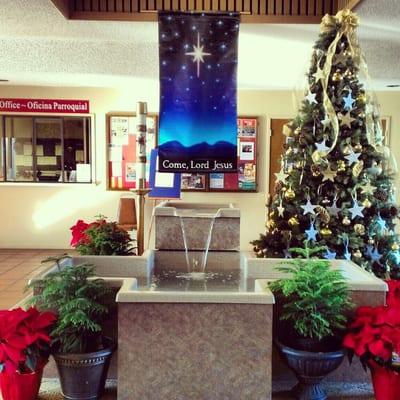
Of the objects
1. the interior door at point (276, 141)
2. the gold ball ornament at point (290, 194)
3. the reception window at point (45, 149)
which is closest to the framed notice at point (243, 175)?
the interior door at point (276, 141)

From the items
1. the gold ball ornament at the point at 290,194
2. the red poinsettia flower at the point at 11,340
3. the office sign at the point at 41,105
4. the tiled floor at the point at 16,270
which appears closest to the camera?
the red poinsettia flower at the point at 11,340

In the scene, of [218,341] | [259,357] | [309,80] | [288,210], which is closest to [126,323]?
[218,341]

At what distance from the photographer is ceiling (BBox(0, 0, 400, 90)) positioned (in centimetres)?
392

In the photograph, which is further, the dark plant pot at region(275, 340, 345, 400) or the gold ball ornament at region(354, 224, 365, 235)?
the gold ball ornament at region(354, 224, 365, 235)

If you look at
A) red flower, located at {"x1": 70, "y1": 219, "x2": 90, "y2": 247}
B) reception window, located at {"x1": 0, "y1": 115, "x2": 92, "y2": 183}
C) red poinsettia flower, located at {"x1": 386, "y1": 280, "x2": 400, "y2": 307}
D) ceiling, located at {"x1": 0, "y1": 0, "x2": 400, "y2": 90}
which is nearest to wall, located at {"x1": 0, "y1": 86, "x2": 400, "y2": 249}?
reception window, located at {"x1": 0, "y1": 115, "x2": 92, "y2": 183}

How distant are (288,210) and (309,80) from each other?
1052 millimetres

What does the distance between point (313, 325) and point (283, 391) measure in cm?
49

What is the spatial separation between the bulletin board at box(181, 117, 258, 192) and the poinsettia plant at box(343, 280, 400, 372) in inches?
192

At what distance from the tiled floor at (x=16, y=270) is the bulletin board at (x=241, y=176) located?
220cm

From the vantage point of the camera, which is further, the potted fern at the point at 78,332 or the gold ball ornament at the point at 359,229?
the gold ball ornament at the point at 359,229

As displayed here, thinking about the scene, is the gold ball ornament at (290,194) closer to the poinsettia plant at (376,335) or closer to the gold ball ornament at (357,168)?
the gold ball ornament at (357,168)

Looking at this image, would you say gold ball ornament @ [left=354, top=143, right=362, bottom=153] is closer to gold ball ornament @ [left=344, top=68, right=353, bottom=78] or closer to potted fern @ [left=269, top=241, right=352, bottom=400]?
gold ball ornament @ [left=344, top=68, right=353, bottom=78]

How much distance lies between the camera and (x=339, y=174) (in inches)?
150

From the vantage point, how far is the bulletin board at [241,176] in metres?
7.21
